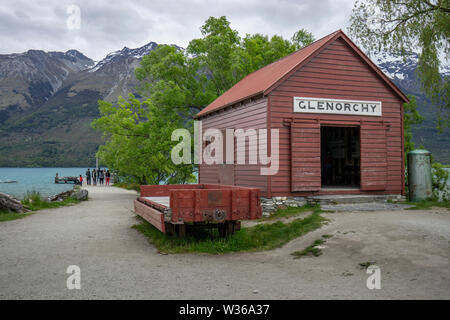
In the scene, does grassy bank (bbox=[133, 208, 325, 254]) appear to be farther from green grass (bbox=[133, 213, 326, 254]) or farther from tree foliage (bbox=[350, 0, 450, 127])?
tree foliage (bbox=[350, 0, 450, 127])

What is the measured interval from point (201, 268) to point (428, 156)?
40.8 feet

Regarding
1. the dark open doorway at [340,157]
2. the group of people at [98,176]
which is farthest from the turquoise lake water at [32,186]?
the dark open doorway at [340,157]

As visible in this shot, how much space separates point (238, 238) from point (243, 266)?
81.7 inches

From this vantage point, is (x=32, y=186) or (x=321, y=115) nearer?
(x=321, y=115)

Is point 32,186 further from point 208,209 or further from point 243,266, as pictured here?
point 243,266

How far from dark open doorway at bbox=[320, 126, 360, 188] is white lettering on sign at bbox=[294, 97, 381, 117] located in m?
2.77

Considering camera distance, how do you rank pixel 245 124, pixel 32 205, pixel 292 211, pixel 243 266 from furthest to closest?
1. pixel 32 205
2. pixel 245 124
3. pixel 292 211
4. pixel 243 266

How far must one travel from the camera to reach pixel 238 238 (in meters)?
9.16

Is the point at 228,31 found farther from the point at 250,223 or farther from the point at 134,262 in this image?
the point at 134,262

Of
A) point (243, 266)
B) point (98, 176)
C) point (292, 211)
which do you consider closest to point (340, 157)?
point (292, 211)

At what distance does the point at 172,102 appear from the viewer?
24.4m

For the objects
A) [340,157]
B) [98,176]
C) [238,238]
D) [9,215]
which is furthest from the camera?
[98,176]
